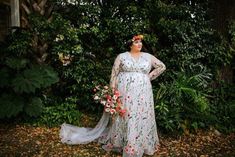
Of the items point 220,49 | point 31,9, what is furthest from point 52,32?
point 220,49

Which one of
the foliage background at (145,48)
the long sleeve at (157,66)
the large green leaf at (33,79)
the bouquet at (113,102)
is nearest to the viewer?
the bouquet at (113,102)

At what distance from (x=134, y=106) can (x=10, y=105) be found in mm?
2131

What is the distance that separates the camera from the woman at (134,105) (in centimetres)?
449

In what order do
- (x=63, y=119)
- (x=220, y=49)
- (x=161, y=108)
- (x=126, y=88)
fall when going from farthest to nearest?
1. (x=220, y=49)
2. (x=63, y=119)
3. (x=161, y=108)
4. (x=126, y=88)

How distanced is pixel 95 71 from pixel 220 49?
95.0 inches

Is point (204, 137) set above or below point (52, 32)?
below

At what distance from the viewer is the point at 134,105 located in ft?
14.8

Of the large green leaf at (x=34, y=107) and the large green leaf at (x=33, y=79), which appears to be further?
the large green leaf at (x=34, y=107)

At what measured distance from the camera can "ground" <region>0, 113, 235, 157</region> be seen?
15.2ft

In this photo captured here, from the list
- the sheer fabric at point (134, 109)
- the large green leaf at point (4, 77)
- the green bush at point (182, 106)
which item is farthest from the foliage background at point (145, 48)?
the sheer fabric at point (134, 109)

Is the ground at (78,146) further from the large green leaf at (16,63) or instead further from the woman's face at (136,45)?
the woman's face at (136,45)

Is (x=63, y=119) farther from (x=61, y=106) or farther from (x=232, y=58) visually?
(x=232, y=58)

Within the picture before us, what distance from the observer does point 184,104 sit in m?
5.57

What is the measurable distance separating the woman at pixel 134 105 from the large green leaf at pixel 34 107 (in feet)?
4.54
